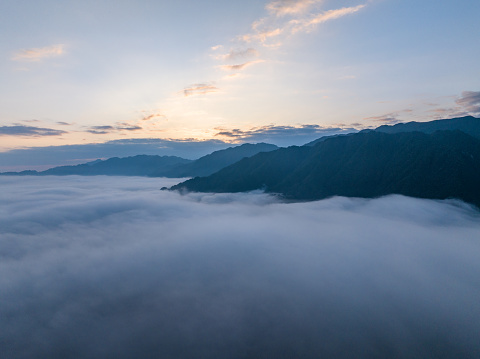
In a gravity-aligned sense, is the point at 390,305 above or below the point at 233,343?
below

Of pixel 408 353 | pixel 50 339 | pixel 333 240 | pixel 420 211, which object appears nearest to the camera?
pixel 408 353

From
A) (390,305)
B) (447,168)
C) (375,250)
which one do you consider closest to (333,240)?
(375,250)

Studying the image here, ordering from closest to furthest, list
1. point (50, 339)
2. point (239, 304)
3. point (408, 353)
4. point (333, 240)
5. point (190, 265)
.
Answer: point (408, 353) → point (50, 339) → point (239, 304) → point (190, 265) → point (333, 240)

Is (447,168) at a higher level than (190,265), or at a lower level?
higher

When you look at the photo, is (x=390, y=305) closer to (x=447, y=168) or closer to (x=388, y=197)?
(x=388, y=197)

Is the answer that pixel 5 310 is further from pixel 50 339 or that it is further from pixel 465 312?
pixel 465 312

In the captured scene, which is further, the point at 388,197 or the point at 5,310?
the point at 388,197

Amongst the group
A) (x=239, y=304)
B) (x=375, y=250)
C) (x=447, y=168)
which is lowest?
(x=375, y=250)

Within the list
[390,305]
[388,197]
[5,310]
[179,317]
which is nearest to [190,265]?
[179,317]

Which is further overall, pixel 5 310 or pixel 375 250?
pixel 375 250
